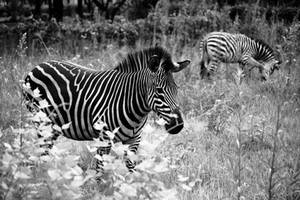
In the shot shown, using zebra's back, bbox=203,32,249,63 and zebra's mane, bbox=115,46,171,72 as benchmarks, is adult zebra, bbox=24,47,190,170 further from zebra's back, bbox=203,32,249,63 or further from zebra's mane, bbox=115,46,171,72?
zebra's back, bbox=203,32,249,63

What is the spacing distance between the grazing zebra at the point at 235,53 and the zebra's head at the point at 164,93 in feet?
16.5

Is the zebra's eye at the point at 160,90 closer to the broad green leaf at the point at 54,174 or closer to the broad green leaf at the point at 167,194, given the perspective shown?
the broad green leaf at the point at 167,194

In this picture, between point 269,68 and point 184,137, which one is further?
point 269,68

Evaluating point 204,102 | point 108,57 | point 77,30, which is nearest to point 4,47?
point 77,30

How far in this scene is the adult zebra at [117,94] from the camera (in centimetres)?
349

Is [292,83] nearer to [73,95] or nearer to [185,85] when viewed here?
[185,85]

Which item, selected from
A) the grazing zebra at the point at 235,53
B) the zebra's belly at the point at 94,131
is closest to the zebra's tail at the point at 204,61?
the grazing zebra at the point at 235,53

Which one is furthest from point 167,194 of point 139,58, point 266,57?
point 266,57

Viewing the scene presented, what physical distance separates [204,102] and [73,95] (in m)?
3.25

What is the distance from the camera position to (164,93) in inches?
136

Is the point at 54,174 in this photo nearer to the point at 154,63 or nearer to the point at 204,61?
the point at 154,63

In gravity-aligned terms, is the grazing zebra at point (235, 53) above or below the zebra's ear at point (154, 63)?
below

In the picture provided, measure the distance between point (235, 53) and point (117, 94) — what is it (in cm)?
592

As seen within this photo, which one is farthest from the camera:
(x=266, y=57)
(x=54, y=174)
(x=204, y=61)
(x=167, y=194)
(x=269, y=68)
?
(x=266, y=57)
